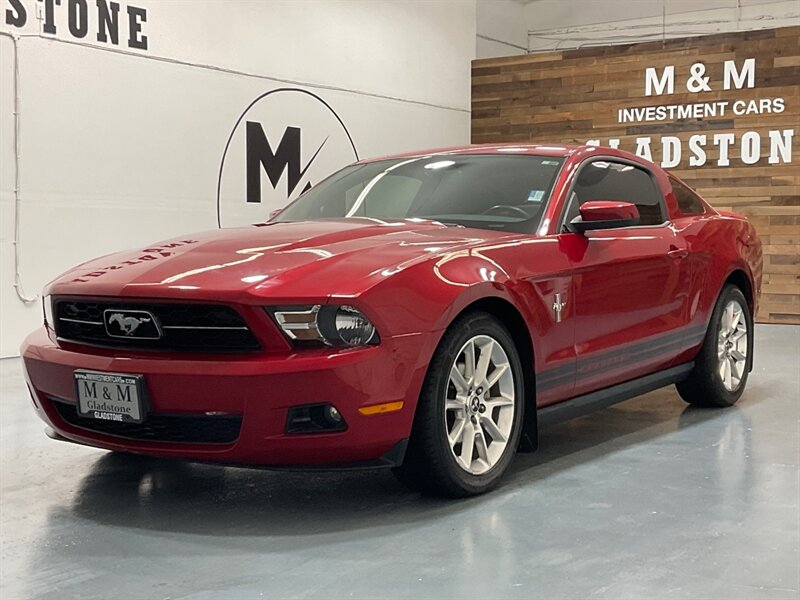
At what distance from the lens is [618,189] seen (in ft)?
14.1

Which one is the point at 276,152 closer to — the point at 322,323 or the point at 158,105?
the point at 158,105

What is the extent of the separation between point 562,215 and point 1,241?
497 cm

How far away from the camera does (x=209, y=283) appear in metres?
2.88

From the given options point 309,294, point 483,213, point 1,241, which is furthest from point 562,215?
point 1,241

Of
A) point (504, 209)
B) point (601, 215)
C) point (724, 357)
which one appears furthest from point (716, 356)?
point (504, 209)

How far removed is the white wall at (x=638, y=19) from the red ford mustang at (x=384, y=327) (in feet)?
38.9

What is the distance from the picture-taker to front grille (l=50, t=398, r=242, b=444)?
2.88 m

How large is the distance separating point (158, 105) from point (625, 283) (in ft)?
18.3

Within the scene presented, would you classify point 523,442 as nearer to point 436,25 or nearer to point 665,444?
point 665,444

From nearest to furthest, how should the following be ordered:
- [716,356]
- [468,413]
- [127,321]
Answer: [127,321] → [468,413] → [716,356]

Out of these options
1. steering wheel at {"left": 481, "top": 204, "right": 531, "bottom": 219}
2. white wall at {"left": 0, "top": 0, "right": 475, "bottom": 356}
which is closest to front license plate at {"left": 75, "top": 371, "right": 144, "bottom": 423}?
steering wheel at {"left": 481, "top": 204, "right": 531, "bottom": 219}

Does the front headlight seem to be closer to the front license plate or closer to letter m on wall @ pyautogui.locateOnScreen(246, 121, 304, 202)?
the front license plate

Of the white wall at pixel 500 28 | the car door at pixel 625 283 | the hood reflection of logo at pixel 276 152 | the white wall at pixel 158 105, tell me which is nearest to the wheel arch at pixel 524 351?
the car door at pixel 625 283

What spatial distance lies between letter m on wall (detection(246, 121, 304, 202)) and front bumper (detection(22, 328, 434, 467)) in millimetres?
6626
